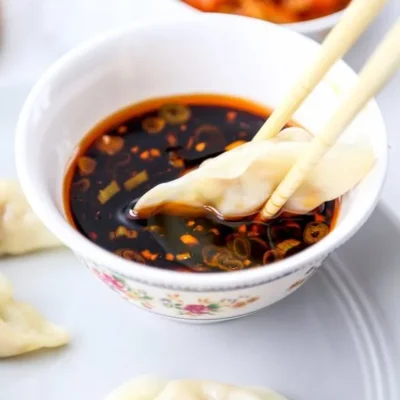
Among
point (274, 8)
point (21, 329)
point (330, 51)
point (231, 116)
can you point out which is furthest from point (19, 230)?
point (274, 8)

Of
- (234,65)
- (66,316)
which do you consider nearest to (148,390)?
(66,316)

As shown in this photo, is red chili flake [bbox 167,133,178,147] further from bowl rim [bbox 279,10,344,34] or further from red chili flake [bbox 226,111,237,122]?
bowl rim [bbox 279,10,344,34]

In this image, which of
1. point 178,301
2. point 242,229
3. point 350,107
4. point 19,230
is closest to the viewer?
point 350,107

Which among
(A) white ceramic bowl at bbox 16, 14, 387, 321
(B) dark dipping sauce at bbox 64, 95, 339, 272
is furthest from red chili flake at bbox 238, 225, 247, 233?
(A) white ceramic bowl at bbox 16, 14, 387, 321

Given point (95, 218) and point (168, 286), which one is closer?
point (168, 286)

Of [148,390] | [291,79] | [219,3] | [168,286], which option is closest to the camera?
[168,286]

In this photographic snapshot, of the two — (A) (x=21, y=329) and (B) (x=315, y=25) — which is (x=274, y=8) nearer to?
(B) (x=315, y=25)

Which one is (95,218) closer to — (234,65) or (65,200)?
(65,200)

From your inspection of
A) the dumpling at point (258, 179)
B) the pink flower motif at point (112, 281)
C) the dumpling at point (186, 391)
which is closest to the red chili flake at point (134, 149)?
the dumpling at point (258, 179)
